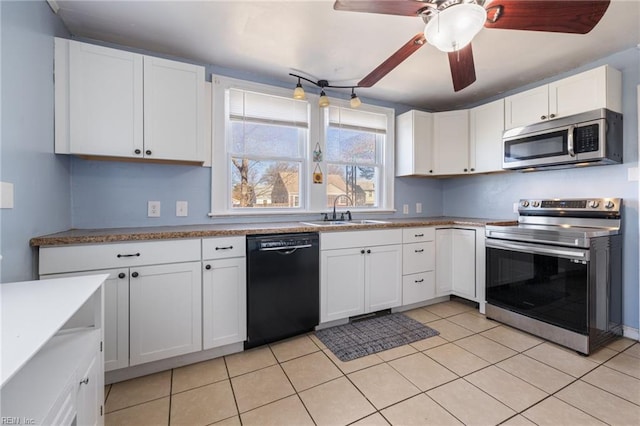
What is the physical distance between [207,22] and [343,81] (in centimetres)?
135

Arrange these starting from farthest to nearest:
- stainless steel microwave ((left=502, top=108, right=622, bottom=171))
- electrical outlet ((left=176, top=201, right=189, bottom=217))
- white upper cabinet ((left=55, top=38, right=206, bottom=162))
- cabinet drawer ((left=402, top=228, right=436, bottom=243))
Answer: cabinet drawer ((left=402, top=228, right=436, bottom=243))
electrical outlet ((left=176, top=201, right=189, bottom=217))
stainless steel microwave ((left=502, top=108, right=622, bottom=171))
white upper cabinet ((left=55, top=38, right=206, bottom=162))

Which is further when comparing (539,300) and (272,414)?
(539,300)

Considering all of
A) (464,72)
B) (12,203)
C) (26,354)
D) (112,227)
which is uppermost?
(464,72)

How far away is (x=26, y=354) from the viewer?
652mm

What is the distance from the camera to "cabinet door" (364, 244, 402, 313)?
268 cm

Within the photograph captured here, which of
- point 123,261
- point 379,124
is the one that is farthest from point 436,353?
point 379,124

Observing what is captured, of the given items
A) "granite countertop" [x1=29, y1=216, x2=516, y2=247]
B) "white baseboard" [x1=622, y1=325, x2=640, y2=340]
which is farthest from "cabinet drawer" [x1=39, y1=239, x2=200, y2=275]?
"white baseboard" [x1=622, y1=325, x2=640, y2=340]

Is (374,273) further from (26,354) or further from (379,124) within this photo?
(26,354)

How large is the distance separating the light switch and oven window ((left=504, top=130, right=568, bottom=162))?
3661mm

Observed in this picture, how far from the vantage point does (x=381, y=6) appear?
1381 millimetres

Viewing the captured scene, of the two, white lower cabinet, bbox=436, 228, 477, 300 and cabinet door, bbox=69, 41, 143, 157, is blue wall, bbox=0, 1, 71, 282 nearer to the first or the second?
cabinet door, bbox=69, 41, 143, 157

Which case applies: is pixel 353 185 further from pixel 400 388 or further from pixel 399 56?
pixel 400 388

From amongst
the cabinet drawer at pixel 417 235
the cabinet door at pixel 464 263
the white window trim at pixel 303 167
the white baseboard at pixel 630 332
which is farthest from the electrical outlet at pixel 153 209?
the white baseboard at pixel 630 332

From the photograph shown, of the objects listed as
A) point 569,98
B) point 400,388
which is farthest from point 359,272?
point 569,98
